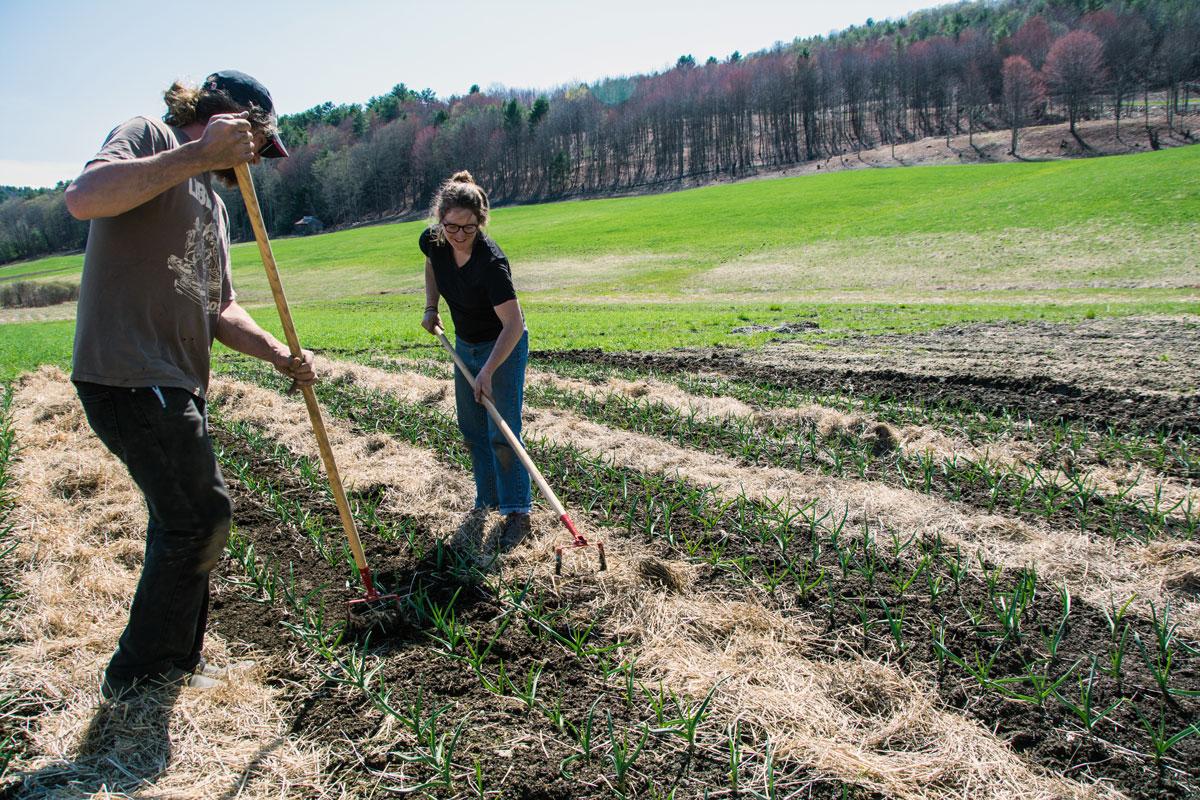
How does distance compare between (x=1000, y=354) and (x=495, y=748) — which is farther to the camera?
(x=1000, y=354)

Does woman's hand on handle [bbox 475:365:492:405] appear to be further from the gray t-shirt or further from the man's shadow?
the man's shadow

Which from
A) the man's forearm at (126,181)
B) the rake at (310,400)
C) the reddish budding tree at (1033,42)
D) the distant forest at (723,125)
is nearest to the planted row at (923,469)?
the rake at (310,400)

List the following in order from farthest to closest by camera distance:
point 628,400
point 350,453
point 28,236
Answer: point 28,236 < point 628,400 < point 350,453

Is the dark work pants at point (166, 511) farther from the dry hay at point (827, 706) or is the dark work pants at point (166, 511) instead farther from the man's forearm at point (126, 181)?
the dry hay at point (827, 706)

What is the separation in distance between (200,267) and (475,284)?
5.86ft

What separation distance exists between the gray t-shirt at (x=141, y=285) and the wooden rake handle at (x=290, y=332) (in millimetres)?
210

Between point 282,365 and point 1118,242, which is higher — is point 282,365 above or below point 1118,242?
above

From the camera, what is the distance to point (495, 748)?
2854 mm

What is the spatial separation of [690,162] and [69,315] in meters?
64.0

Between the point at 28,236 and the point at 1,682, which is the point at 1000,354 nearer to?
the point at 1,682

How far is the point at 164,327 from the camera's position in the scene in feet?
9.43

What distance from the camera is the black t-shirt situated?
14.7 feet

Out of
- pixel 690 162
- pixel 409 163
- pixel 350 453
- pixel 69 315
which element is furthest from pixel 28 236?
pixel 350 453

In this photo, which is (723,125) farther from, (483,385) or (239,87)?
(239,87)
